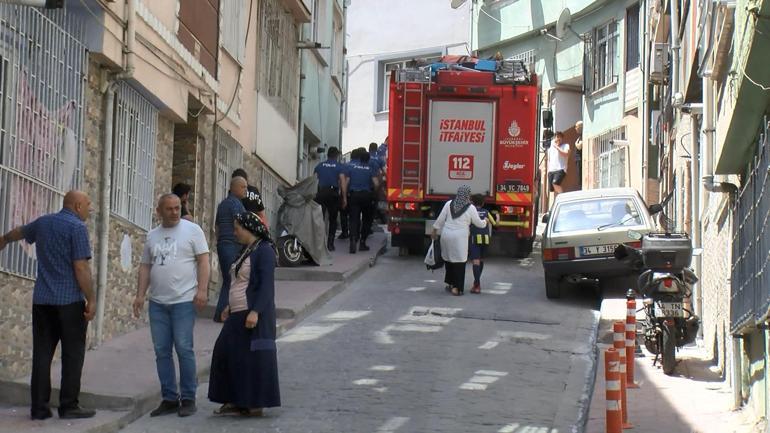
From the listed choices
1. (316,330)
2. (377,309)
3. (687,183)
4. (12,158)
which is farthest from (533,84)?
(12,158)

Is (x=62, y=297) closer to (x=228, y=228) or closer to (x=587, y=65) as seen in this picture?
(x=228, y=228)

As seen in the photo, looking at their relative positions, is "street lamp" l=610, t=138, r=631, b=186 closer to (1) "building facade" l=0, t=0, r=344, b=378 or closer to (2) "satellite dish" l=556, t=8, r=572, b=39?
(2) "satellite dish" l=556, t=8, r=572, b=39

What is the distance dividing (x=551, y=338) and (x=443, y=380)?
3.24 metres

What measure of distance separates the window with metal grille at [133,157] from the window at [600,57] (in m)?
18.8

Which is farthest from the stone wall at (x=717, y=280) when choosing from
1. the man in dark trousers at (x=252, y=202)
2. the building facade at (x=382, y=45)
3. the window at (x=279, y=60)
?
the building facade at (x=382, y=45)

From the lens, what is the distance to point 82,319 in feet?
31.9

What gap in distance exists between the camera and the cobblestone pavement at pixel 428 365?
10.3 m

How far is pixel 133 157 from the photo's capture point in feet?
46.8

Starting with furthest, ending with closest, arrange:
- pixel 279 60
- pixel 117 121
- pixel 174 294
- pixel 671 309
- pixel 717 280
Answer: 1. pixel 279 60
2. pixel 717 280
3. pixel 117 121
4. pixel 671 309
5. pixel 174 294

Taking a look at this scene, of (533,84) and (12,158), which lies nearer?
(12,158)

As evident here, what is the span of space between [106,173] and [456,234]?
6.64 meters

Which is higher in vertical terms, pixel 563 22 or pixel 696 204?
pixel 563 22

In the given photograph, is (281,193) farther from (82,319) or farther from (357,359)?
(82,319)

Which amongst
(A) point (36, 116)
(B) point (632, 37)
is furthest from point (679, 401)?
(B) point (632, 37)
